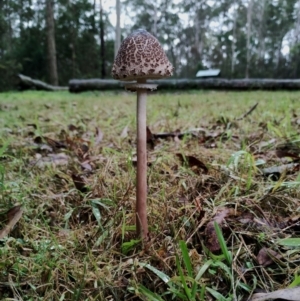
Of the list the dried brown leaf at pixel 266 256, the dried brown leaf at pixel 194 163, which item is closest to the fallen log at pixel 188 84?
the dried brown leaf at pixel 194 163

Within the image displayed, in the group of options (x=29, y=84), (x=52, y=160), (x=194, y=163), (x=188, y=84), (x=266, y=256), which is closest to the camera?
(x=266, y=256)

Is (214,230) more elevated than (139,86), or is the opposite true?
(139,86)

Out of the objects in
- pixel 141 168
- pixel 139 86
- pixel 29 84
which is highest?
pixel 139 86

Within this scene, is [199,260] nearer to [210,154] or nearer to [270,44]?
[210,154]

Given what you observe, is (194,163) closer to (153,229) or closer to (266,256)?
(153,229)

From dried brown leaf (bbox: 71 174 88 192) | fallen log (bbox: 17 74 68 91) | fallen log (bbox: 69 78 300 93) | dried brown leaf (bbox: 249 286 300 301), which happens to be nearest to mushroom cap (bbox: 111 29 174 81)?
dried brown leaf (bbox: 71 174 88 192)

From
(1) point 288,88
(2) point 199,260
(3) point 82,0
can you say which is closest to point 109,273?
(2) point 199,260

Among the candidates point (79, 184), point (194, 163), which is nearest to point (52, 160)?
point (79, 184)

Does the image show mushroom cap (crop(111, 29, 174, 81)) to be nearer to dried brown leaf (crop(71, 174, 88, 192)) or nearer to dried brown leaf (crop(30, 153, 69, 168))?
dried brown leaf (crop(71, 174, 88, 192))
